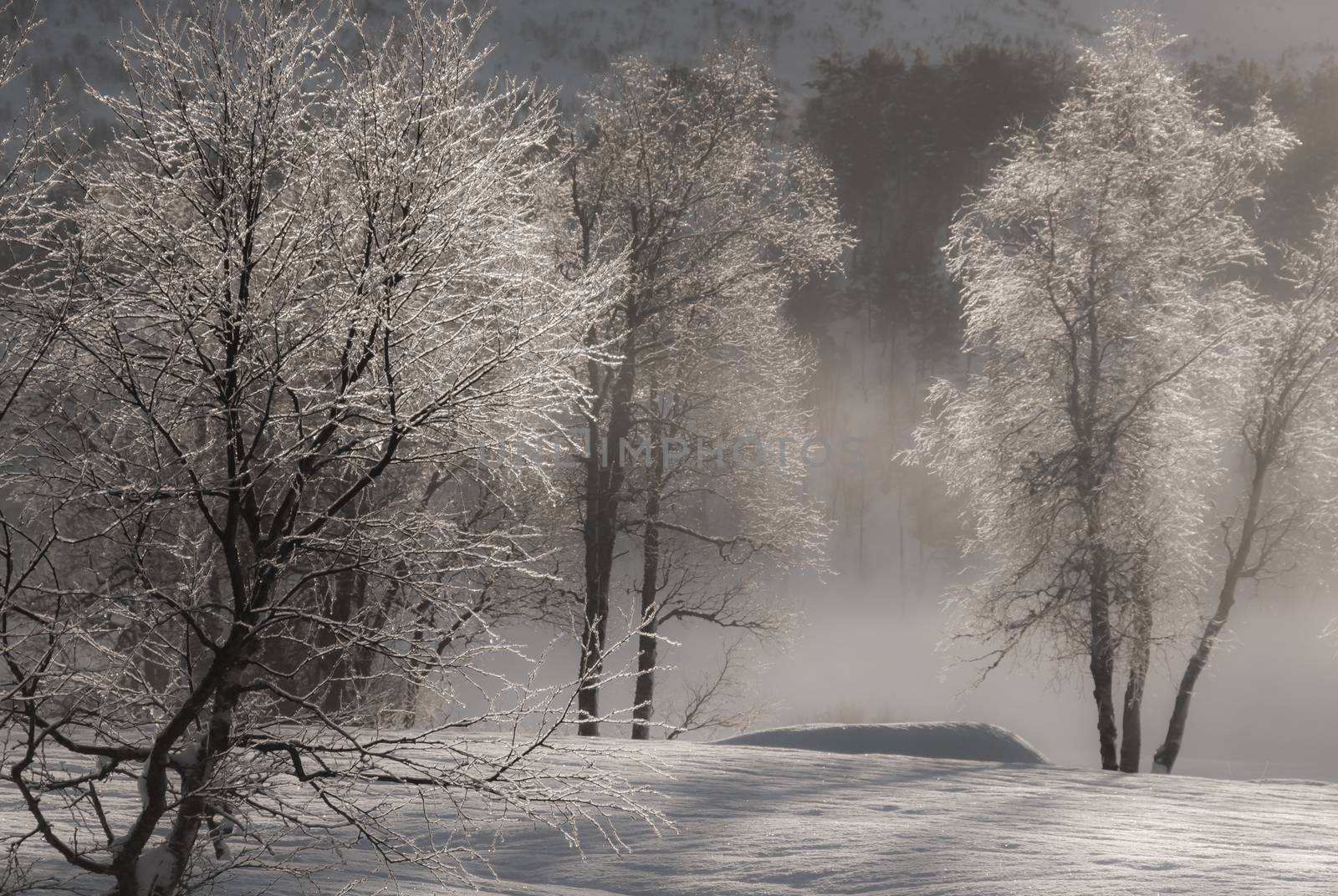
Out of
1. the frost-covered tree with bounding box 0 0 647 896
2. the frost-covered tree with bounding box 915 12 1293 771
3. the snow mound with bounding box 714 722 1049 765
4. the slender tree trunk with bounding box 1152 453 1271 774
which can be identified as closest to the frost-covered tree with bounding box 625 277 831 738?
the snow mound with bounding box 714 722 1049 765

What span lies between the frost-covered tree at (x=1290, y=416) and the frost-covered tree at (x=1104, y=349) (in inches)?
38.8

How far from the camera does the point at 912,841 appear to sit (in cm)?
926

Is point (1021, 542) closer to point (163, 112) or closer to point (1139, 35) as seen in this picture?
point (1139, 35)

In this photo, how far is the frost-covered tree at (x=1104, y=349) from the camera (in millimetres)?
14547

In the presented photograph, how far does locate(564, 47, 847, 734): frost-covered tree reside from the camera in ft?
55.7

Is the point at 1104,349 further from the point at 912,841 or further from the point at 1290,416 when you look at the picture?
the point at 912,841

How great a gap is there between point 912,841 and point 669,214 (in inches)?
407

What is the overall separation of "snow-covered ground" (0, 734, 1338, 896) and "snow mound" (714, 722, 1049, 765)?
3.34 metres

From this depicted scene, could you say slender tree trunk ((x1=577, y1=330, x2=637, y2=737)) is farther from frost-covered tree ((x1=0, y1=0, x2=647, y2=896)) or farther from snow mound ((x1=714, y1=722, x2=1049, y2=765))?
frost-covered tree ((x1=0, y1=0, x2=647, y2=896))

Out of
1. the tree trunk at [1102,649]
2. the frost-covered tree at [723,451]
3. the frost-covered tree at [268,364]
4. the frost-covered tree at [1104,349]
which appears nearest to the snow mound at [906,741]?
the tree trunk at [1102,649]

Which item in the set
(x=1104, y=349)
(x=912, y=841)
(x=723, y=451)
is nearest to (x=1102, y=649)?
(x=1104, y=349)

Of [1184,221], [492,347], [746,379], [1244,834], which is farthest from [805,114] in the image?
[492,347]

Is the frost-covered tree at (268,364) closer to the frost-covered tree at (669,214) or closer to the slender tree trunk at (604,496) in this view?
the frost-covered tree at (669,214)

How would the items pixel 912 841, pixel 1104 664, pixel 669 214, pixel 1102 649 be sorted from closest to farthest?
pixel 912 841 < pixel 1102 649 < pixel 1104 664 < pixel 669 214
